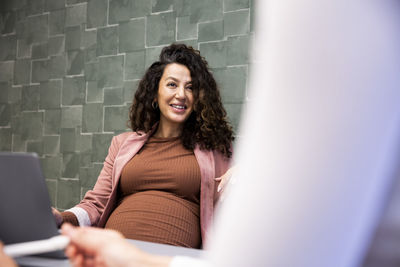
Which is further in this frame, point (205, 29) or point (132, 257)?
point (205, 29)

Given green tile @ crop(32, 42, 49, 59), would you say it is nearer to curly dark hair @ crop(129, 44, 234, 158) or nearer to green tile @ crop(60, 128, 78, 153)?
green tile @ crop(60, 128, 78, 153)

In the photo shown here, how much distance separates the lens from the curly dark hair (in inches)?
82.7

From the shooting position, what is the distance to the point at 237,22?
2.64 meters

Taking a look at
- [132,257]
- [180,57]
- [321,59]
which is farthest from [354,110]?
[180,57]

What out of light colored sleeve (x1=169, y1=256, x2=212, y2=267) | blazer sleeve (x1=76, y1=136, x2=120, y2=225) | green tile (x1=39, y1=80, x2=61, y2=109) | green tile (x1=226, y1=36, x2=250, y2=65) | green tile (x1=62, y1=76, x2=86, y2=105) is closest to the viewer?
light colored sleeve (x1=169, y1=256, x2=212, y2=267)

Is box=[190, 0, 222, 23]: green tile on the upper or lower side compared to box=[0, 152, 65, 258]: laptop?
upper

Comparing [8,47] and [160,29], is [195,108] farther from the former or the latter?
[8,47]

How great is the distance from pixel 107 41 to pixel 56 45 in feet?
1.71

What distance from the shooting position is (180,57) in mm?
2242

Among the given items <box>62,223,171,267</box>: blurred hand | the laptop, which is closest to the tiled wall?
the laptop

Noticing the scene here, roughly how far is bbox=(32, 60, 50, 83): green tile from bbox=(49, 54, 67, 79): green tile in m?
0.04

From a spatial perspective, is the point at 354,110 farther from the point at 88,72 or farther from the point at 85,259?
the point at 88,72

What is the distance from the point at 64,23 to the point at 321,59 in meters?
3.32

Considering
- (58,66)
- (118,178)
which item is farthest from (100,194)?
(58,66)
